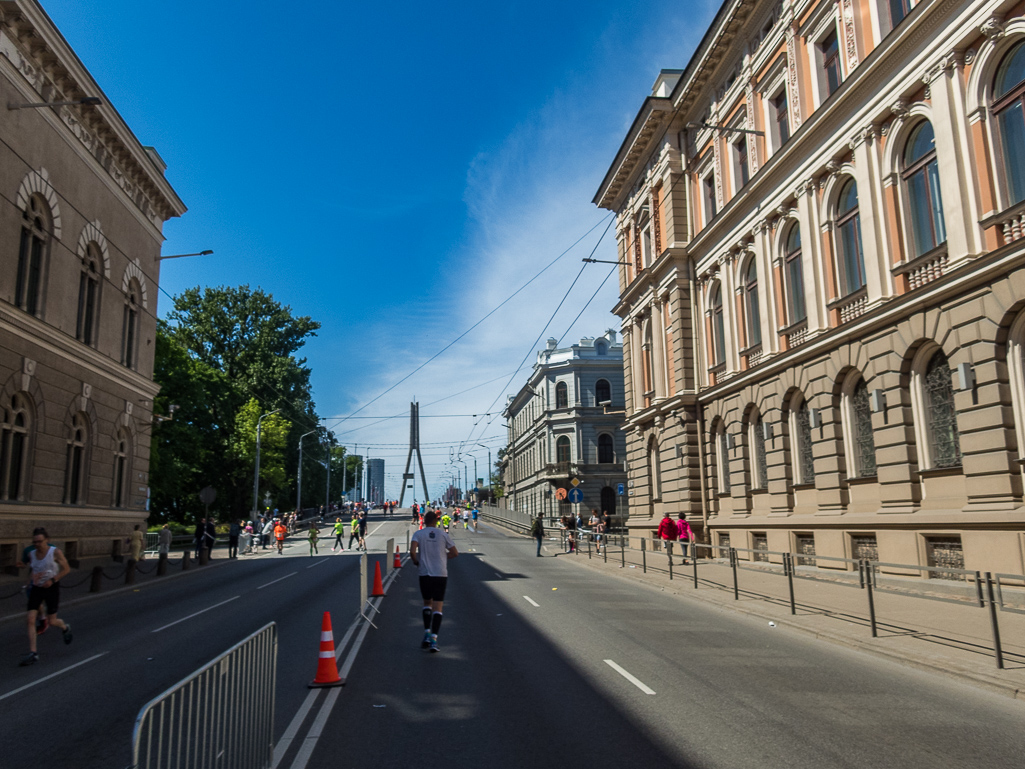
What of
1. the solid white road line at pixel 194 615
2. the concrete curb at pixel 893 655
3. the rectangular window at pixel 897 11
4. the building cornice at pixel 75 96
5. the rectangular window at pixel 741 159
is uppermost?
the building cornice at pixel 75 96

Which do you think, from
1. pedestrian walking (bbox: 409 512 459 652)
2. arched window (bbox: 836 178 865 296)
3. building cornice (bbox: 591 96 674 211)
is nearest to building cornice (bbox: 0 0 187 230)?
pedestrian walking (bbox: 409 512 459 652)

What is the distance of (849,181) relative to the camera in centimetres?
2042

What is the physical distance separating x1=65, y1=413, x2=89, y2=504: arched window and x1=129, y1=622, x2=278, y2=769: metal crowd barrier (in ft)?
78.6

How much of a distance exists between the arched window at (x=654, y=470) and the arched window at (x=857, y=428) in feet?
45.7

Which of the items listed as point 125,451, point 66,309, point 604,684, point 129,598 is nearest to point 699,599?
point 604,684

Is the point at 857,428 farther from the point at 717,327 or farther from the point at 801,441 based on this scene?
the point at 717,327

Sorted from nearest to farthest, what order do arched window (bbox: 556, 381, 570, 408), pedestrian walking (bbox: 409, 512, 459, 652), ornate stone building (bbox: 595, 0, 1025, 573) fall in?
pedestrian walking (bbox: 409, 512, 459, 652) → ornate stone building (bbox: 595, 0, 1025, 573) → arched window (bbox: 556, 381, 570, 408)

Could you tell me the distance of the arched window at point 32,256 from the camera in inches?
907

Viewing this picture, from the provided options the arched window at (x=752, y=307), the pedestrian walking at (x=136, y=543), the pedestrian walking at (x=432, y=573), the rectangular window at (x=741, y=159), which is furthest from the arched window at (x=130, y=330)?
the pedestrian walking at (x=432, y=573)

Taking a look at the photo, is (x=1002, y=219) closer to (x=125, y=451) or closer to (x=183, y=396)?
(x=125, y=451)

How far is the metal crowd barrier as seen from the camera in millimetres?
3832

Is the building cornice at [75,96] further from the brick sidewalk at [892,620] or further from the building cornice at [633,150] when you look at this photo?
the brick sidewalk at [892,620]

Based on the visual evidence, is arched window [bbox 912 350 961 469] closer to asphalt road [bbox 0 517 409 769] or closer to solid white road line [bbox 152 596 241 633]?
asphalt road [bbox 0 517 409 769]

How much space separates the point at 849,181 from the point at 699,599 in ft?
37.9
